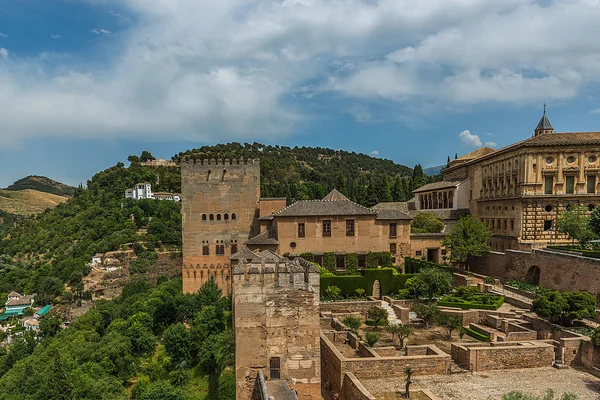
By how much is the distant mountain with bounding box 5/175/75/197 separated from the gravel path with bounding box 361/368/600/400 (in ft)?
592

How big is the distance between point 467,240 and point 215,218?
2051cm

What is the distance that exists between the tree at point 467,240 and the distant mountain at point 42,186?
172 m

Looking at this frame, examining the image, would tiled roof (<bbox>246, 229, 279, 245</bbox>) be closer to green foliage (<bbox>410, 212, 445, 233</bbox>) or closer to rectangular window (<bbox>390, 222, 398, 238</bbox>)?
rectangular window (<bbox>390, 222, 398, 238</bbox>)

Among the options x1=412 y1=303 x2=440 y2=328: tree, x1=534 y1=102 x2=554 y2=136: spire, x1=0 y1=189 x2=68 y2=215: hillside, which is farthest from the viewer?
x1=0 y1=189 x2=68 y2=215: hillside

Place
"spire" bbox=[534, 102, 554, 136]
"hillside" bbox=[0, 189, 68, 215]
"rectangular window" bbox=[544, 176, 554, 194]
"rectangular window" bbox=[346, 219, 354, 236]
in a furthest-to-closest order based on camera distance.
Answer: "hillside" bbox=[0, 189, 68, 215] → "spire" bbox=[534, 102, 554, 136] → "rectangular window" bbox=[346, 219, 354, 236] → "rectangular window" bbox=[544, 176, 554, 194]

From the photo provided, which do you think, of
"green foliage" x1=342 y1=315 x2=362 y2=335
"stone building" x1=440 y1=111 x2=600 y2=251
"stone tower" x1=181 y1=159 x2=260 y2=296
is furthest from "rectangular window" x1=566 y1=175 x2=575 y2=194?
"stone tower" x1=181 y1=159 x2=260 y2=296

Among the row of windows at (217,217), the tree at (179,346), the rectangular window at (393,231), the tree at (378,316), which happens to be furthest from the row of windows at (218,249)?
the tree at (378,316)

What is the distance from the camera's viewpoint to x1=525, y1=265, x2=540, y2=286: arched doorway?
26125 millimetres

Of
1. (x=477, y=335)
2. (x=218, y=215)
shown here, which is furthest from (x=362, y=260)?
(x=218, y=215)

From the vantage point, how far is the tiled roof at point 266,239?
29.7 metres

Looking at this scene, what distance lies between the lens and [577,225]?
2548 centimetres

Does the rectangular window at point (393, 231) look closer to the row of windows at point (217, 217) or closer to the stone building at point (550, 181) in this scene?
the stone building at point (550, 181)

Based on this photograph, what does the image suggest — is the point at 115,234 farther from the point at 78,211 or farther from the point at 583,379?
the point at 583,379

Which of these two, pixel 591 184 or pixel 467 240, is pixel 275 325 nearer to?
pixel 467 240
